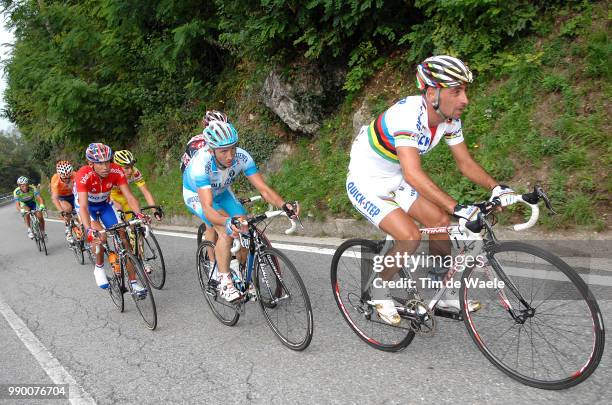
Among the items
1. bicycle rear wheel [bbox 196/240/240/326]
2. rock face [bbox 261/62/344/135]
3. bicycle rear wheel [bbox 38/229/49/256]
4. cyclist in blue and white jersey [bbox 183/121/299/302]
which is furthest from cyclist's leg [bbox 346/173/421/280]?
bicycle rear wheel [bbox 38/229/49/256]

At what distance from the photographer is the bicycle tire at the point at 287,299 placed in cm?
352

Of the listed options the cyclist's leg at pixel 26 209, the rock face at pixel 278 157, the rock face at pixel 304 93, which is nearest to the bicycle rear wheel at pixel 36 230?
the cyclist's leg at pixel 26 209

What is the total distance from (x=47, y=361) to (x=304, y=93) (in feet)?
24.9

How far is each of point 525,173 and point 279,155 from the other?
6.46 metres

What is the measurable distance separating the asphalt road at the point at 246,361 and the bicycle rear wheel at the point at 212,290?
0.30ft

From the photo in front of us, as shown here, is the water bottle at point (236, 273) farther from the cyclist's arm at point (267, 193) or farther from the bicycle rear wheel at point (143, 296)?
the bicycle rear wheel at point (143, 296)

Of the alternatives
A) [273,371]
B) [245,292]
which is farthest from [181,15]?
[273,371]

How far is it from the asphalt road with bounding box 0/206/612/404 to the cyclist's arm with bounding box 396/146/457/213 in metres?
1.17

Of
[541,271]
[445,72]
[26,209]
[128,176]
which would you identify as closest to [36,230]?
[26,209]

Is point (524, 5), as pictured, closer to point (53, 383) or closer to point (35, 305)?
point (53, 383)

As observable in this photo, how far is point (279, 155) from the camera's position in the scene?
11.1 m

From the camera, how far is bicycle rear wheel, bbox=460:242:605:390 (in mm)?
2416

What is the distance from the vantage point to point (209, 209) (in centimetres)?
386

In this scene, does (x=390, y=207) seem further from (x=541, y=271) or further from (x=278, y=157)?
(x=278, y=157)
